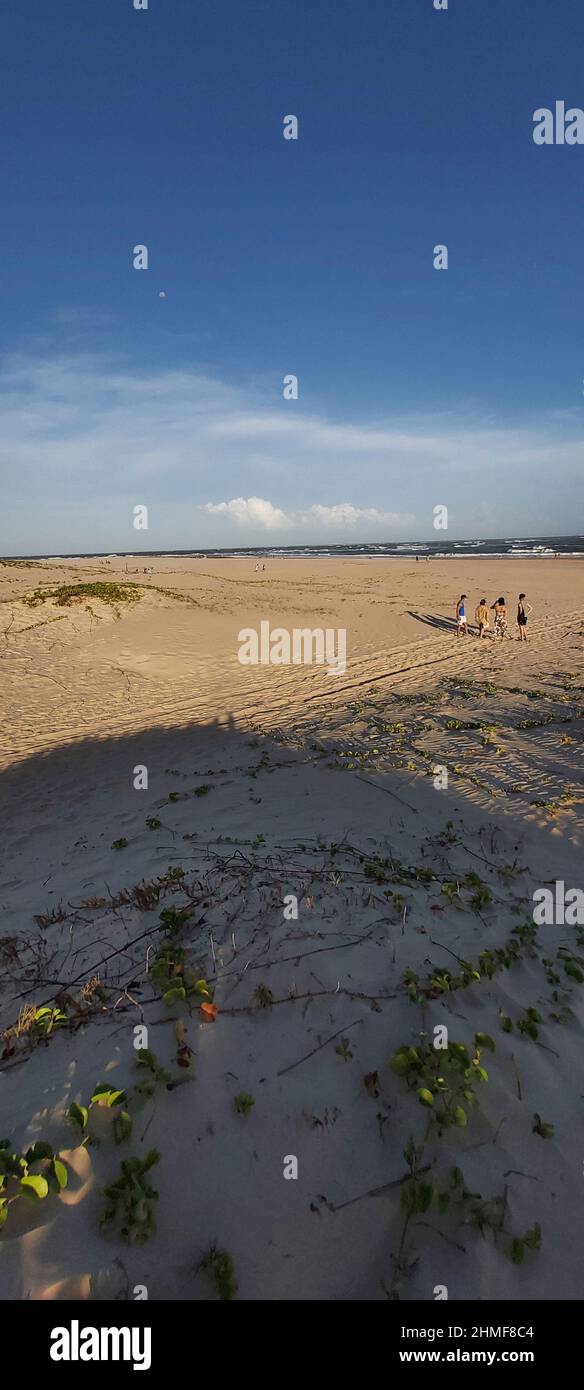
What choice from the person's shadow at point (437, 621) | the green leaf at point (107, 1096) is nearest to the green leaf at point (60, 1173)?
the green leaf at point (107, 1096)

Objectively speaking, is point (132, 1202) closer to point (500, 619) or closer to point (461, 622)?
point (500, 619)

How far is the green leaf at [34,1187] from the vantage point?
2.46m

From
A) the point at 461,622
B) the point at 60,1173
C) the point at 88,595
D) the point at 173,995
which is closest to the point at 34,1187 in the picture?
the point at 60,1173

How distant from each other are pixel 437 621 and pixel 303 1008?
87.4 ft

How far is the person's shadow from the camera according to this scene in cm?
2662

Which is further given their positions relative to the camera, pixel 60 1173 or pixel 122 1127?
pixel 122 1127

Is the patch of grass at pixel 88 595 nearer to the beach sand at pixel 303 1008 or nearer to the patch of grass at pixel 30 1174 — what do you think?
the beach sand at pixel 303 1008

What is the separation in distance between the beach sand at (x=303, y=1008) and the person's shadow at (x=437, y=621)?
51.9 feet

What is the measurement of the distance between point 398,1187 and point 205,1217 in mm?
959

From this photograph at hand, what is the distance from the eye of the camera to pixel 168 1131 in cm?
289

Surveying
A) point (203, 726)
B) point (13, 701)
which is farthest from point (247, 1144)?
point (13, 701)

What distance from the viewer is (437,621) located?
2847 cm
